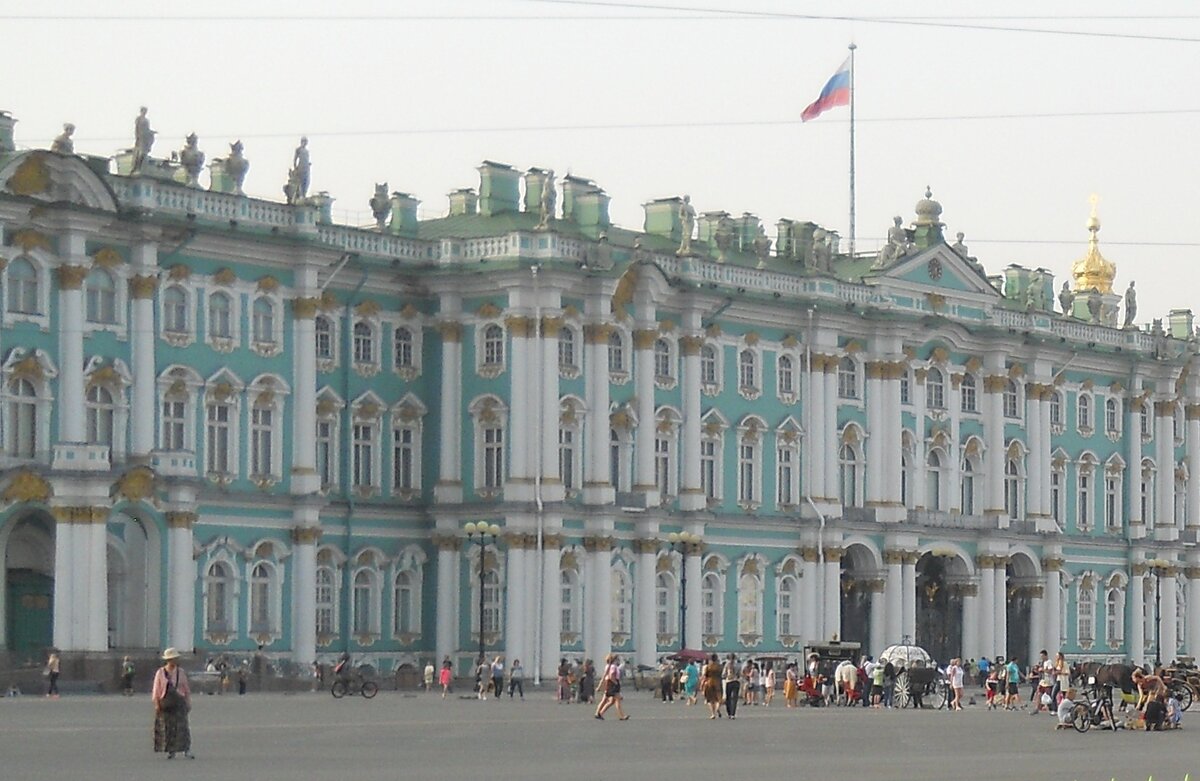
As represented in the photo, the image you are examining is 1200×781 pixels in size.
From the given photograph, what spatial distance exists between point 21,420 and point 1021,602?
145 ft

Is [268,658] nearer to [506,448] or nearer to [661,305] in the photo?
[506,448]

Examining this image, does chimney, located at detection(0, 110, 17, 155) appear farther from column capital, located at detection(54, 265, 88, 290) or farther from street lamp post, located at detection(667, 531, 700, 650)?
street lamp post, located at detection(667, 531, 700, 650)

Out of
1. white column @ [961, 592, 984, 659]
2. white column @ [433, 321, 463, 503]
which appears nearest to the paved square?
white column @ [433, 321, 463, 503]

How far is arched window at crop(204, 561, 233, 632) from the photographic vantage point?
3000 inches

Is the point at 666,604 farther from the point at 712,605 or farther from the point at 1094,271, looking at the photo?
the point at 1094,271

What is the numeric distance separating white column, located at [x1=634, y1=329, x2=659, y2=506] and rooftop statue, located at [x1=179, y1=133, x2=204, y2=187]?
1559cm

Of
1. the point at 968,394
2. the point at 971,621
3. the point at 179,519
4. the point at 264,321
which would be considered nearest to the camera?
the point at 179,519

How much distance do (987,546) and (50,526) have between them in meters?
38.7

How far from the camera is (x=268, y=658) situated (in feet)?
254

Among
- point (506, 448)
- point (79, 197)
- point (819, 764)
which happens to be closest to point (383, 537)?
point (506, 448)

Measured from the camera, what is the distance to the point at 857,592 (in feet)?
314

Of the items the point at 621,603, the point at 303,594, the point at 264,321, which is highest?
the point at 264,321

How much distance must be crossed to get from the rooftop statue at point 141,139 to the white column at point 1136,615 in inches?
1919

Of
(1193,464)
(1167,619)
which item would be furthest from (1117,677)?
(1193,464)
